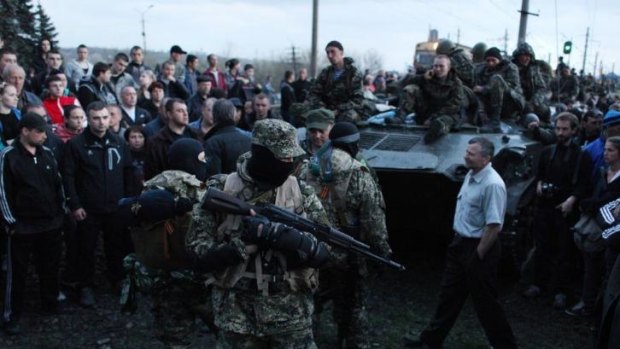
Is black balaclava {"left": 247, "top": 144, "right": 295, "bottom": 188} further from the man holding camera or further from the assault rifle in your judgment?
the man holding camera

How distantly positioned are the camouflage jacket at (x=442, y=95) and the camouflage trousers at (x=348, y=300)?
3152mm

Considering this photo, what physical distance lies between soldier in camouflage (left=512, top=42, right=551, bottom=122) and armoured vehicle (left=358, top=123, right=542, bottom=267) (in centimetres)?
159

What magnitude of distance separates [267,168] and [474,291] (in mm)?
2357

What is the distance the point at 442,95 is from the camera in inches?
290

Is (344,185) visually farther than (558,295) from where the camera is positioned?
No

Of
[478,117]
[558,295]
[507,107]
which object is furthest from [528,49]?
[558,295]

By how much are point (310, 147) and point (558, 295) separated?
9.27ft

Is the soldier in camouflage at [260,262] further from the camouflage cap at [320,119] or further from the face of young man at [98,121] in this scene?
the face of young man at [98,121]

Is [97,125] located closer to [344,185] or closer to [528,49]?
[344,185]

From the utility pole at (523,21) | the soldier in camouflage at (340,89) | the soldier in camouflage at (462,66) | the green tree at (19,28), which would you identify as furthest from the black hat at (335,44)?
the green tree at (19,28)

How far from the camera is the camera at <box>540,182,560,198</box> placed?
628 centimetres

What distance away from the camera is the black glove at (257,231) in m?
2.83

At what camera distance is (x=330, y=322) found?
564 cm

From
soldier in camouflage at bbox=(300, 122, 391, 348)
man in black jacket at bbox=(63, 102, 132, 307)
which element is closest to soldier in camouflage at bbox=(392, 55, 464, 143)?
soldier in camouflage at bbox=(300, 122, 391, 348)
